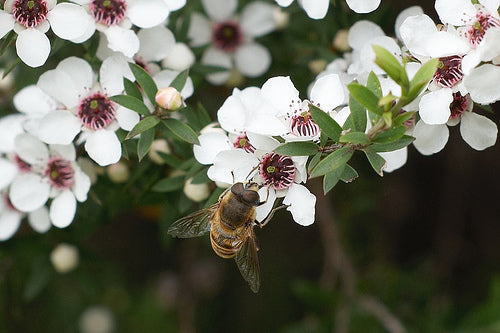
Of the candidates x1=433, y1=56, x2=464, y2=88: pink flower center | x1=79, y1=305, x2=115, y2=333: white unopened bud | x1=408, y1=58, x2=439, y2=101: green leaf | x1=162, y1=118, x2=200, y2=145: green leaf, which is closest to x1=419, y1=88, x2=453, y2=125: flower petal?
x1=433, y1=56, x2=464, y2=88: pink flower center

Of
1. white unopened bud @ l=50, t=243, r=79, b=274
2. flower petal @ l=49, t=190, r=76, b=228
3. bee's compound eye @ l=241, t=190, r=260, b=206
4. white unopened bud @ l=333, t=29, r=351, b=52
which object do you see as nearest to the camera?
bee's compound eye @ l=241, t=190, r=260, b=206

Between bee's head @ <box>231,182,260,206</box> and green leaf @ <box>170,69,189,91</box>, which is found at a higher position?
green leaf @ <box>170,69,189,91</box>

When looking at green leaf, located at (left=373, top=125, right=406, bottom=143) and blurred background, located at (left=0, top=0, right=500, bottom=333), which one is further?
blurred background, located at (left=0, top=0, right=500, bottom=333)

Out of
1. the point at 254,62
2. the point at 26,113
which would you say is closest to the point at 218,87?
the point at 254,62

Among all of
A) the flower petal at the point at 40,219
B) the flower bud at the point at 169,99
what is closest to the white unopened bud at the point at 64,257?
the flower petal at the point at 40,219

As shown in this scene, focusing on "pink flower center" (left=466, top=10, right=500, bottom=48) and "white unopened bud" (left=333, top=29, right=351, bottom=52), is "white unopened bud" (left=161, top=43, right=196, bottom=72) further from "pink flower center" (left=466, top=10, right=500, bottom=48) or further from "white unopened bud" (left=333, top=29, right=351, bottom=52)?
"pink flower center" (left=466, top=10, right=500, bottom=48)
